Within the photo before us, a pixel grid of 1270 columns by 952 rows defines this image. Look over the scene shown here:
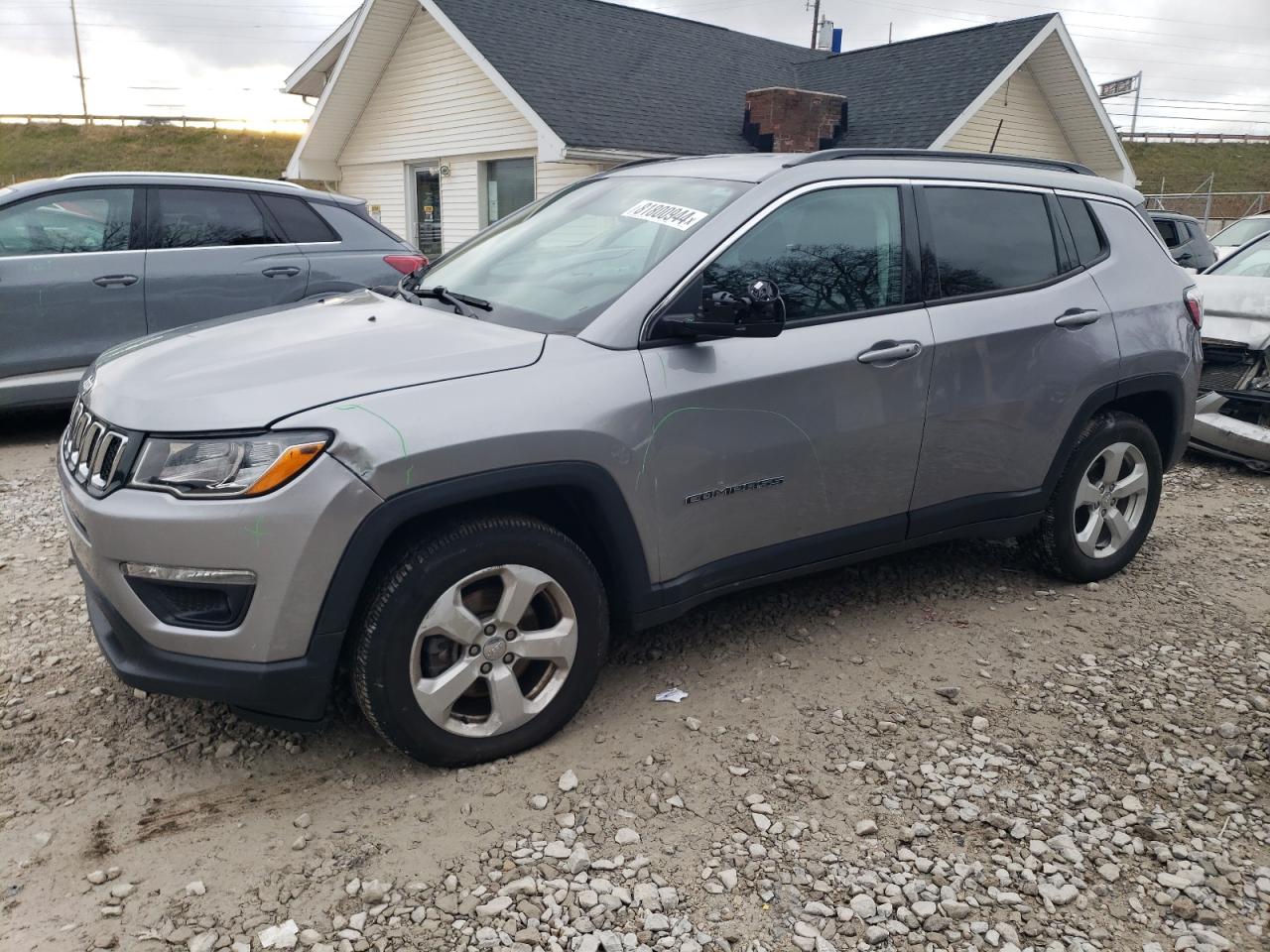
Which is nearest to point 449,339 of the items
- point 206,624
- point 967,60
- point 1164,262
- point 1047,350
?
point 206,624

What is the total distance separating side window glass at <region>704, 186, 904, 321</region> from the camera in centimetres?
332

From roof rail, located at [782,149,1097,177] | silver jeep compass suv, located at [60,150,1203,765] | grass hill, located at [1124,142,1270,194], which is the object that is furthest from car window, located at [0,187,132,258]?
grass hill, located at [1124,142,1270,194]

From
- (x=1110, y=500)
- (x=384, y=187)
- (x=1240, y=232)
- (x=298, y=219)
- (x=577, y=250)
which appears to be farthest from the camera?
(x=384, y=187)

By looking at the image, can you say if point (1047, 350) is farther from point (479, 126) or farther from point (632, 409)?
point (479, 126)

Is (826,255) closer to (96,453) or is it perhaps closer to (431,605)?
(431,605)

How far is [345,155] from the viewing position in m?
18.0

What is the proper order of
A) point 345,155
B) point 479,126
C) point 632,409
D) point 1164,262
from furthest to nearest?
point 345,155 < point 479,126 < point 1164,262 < point 632,409

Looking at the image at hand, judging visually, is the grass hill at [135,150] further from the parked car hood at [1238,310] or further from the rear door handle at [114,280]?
the parked car hood at [1238,310]

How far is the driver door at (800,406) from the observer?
3105 millimetres

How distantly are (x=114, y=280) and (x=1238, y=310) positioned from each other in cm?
776

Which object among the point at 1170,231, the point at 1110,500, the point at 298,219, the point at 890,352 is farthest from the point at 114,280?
the point at 1170,231

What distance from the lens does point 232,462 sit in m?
2.53

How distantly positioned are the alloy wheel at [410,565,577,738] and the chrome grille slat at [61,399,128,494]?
3.06 ft

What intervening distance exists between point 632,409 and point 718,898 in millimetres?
1366
